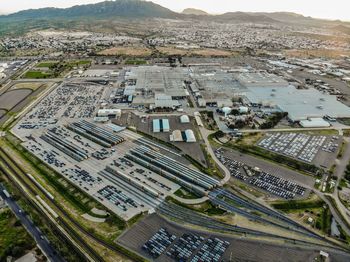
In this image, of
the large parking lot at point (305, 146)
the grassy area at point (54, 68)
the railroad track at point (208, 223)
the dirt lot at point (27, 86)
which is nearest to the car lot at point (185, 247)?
the railroad track at point (208, 223)

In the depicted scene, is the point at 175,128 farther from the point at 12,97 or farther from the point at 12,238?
the point at 12,97

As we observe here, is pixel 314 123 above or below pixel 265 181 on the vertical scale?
above

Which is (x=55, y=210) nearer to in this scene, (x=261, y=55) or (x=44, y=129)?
(x=44, y=129)

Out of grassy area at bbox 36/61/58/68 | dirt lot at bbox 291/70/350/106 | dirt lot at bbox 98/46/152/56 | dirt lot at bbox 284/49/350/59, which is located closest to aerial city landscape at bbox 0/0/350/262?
dirt lot at bbox 291/70/350/106

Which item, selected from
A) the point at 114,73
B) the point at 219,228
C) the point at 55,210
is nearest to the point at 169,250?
the point at 219,228

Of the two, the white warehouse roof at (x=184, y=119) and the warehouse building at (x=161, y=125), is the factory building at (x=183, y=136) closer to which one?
the warehouse building at (x=161, y=125)

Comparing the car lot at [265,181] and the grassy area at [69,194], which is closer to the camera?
the grassy area at [69,194]

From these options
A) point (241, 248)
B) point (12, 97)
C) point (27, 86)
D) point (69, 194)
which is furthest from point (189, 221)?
point (27, 86)
